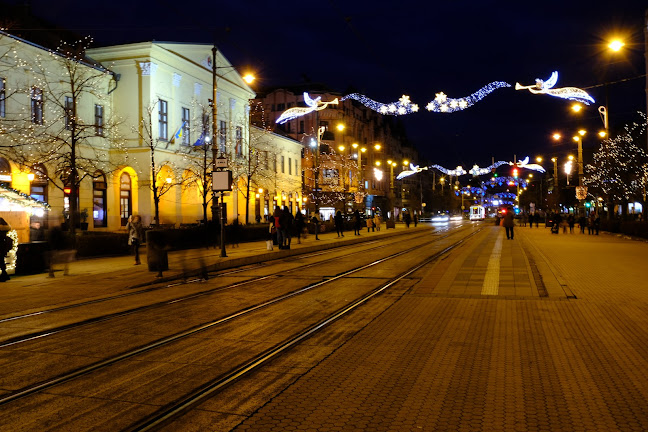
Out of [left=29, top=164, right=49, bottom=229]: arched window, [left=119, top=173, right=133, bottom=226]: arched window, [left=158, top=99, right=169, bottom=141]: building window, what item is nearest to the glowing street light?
[left=29, top=164, right=49, bottom=229]: arched window

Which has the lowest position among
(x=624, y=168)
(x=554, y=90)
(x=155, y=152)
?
(x=624, y=168)

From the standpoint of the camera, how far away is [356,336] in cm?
814

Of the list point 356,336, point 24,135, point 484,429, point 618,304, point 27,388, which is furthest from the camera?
point 24,135

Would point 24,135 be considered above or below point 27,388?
above

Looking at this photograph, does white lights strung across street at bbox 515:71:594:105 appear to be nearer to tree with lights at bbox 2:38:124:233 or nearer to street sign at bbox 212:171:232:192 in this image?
street sign at bbox 212:171:232:192

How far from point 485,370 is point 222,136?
43.7 m

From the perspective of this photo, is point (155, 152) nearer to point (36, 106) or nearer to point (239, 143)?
point (36, 106)

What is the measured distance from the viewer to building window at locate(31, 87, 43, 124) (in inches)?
1177

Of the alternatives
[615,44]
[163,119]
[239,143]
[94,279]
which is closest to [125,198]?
[163,119]

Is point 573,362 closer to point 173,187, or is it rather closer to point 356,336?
point 356,336

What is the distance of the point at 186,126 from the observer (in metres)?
42.6


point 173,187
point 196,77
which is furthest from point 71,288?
point 196,77

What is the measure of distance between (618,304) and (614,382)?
5.41m

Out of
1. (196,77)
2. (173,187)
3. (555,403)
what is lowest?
(555,403)
